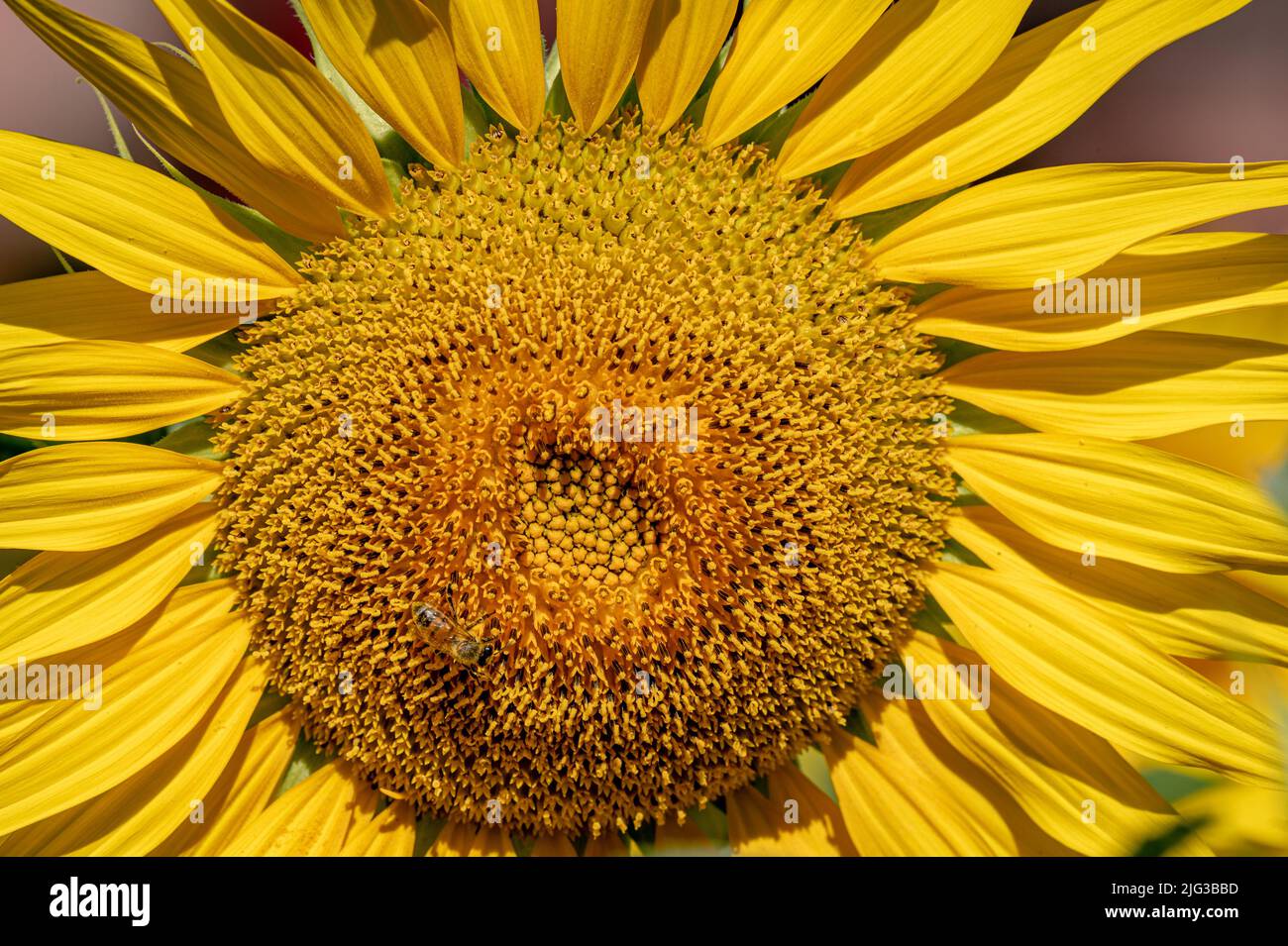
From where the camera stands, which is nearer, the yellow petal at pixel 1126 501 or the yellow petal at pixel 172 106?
the yellow petal at pixel 172 106

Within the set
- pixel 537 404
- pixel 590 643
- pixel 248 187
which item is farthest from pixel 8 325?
pixel 590 643

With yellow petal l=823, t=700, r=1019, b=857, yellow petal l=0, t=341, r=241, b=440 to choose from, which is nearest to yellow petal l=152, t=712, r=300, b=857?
yellow petal l=0, t=341, r=241, b=440

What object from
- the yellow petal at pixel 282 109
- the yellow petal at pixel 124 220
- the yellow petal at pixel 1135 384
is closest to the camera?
the yellow petal at pixel 282 109

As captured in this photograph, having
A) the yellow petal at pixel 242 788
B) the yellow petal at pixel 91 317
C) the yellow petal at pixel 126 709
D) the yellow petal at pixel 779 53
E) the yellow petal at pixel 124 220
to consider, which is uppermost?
the yellow petal at pixel 779 53

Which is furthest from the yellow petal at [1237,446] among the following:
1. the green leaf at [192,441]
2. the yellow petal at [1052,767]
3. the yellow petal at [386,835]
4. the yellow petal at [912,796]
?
the green leaf at [192,441]

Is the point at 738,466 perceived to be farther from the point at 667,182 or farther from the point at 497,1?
the point at 497,1

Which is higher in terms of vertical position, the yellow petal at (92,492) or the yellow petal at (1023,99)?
the yellow petal at (1023,99)

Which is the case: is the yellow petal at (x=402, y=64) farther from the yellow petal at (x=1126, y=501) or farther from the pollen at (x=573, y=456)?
the yellow petal at (x=1126, y=501)

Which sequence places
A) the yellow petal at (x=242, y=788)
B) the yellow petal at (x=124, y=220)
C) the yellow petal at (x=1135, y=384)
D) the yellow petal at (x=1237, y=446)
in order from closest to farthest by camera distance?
the yellow petal at (x=124, y=220), the yellow petal at (x=1135, y=384), the yellow petal at (x=242, y=788), the yellow petal at (x=1237, y=446)

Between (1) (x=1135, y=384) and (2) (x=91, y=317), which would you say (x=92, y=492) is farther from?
(1) (x=1135, y=384)
